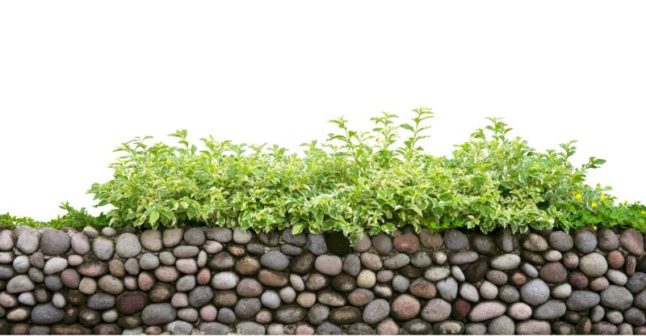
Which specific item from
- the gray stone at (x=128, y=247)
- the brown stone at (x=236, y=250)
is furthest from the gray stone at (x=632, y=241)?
the gray stone at (x=128, y=247)

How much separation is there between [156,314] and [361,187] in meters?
2.03

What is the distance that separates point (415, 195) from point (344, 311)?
1149 mm

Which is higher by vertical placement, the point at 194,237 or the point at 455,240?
the point at 455,240

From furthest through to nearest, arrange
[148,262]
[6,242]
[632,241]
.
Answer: [632,241] → [6,242] → [148,262]

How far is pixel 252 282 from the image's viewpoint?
7.46 m

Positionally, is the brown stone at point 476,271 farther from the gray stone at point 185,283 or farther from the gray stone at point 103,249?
the gray stone at point 103,249

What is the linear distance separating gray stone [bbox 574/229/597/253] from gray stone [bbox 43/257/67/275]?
14.4ft

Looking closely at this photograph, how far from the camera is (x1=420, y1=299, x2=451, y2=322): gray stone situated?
297 inches

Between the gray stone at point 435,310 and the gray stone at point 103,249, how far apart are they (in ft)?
8.81

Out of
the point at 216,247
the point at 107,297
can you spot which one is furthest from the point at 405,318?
the point at 107,297

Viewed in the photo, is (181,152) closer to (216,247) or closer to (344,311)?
(216,247)

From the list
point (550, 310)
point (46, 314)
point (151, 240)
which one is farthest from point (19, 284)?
point (550, 310)

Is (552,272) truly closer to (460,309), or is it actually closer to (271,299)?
(460,309)

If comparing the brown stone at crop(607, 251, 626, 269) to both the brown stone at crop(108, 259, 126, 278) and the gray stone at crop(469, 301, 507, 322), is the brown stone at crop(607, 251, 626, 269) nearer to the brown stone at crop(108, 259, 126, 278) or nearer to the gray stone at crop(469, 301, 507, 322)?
the gray stone at crop(469, 301, 507, 322)
